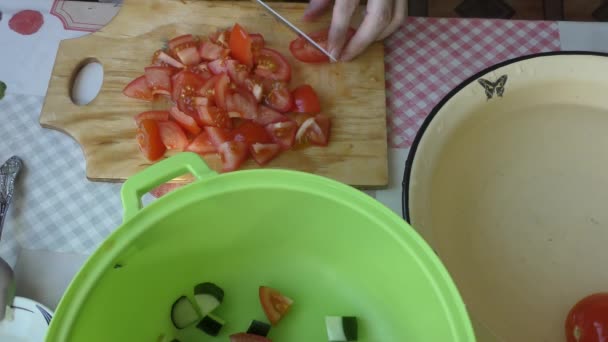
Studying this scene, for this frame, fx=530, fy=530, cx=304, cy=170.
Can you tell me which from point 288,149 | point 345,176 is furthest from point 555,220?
point 288,149

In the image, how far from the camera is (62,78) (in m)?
1.16

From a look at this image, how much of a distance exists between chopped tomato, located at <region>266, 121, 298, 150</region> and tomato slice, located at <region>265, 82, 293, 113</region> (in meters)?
0.04

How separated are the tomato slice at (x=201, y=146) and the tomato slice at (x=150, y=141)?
2.3 inches

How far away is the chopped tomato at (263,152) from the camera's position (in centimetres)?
107

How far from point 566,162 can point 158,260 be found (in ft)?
2.54

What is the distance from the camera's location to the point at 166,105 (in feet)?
3.80

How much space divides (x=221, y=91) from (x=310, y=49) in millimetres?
221

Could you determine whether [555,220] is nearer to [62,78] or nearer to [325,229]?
[325,229]

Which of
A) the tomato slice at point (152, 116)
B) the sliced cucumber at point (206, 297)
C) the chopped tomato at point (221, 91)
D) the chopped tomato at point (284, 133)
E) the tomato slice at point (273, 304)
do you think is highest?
the chopped tomato at point (221, 91)

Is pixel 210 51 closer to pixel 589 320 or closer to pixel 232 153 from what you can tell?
pixel 232 153

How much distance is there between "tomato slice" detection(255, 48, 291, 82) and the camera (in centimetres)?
115

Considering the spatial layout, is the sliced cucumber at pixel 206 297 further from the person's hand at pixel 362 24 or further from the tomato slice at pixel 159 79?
the person's hand at pixel 362 24

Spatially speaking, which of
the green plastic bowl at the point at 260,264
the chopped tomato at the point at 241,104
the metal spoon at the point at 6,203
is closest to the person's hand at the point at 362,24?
the chopped tomato at the point at 241,104

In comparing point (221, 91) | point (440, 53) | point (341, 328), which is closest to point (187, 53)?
point (221, 91)
